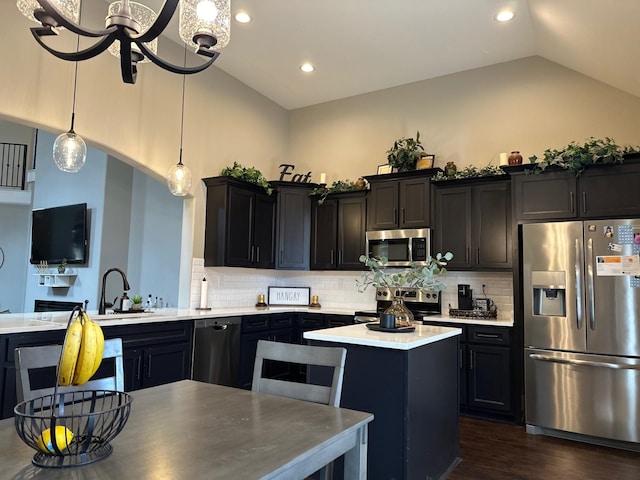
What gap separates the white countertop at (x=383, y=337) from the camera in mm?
2438

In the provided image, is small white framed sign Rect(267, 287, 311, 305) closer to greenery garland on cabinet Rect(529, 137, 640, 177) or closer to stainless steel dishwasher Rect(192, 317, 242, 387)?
stainless steel dishwasher Rect(192, 317, 242, 387)

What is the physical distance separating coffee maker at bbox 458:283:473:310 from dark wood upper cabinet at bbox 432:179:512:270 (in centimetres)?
25

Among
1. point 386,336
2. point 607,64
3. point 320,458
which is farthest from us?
point 607,64

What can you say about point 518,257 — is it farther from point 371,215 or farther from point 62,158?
point 62,158

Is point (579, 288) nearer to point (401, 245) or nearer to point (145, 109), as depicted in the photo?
point (401, 245)

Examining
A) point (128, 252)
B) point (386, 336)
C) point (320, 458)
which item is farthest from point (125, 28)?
point (128, 252)

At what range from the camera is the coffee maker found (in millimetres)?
4840

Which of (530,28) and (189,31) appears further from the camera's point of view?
(530,28)

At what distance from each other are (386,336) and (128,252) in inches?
212

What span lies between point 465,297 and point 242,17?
363 cm

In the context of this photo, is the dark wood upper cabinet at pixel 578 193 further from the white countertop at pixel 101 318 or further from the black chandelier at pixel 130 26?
the black chandelier at pixel 130 26

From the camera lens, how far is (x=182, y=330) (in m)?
4.21

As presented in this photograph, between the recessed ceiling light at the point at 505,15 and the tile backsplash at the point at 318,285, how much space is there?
252cm

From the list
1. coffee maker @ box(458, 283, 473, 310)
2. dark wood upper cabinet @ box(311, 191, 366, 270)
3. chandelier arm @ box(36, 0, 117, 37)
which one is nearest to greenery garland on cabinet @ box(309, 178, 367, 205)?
dark wood upper cabinet @ box(311, 191, 366, 270)
